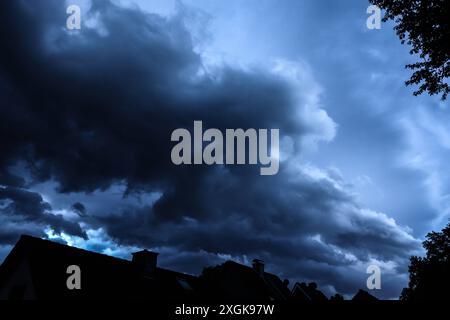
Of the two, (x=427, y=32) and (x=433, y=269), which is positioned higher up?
(x=427, y=32)

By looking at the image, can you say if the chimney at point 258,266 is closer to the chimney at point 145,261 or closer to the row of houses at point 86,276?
the row of houses at point 86,276

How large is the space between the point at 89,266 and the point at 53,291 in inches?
135

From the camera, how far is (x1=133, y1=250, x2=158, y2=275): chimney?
79.9 feet

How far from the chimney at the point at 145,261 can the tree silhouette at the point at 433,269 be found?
66.3 ft

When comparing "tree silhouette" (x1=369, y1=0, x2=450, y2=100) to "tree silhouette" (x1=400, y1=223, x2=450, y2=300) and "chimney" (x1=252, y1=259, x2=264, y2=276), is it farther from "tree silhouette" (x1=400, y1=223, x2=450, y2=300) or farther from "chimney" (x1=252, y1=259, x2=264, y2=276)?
"chimney" (x1=252, y1=259, x2=264, y2=276)

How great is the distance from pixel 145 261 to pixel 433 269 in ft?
80.3

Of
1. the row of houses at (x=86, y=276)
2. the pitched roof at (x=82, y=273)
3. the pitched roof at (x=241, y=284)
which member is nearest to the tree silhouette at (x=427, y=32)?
the row of houses at (x=86, y=276)

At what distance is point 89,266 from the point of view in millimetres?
21078

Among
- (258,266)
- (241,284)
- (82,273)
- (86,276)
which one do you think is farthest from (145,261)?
(258,266)

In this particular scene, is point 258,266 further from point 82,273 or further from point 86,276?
point 82,273

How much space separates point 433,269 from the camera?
30.0 meters

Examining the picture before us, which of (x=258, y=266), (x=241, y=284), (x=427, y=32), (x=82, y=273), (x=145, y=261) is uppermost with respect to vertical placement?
(x=427, y=32)
